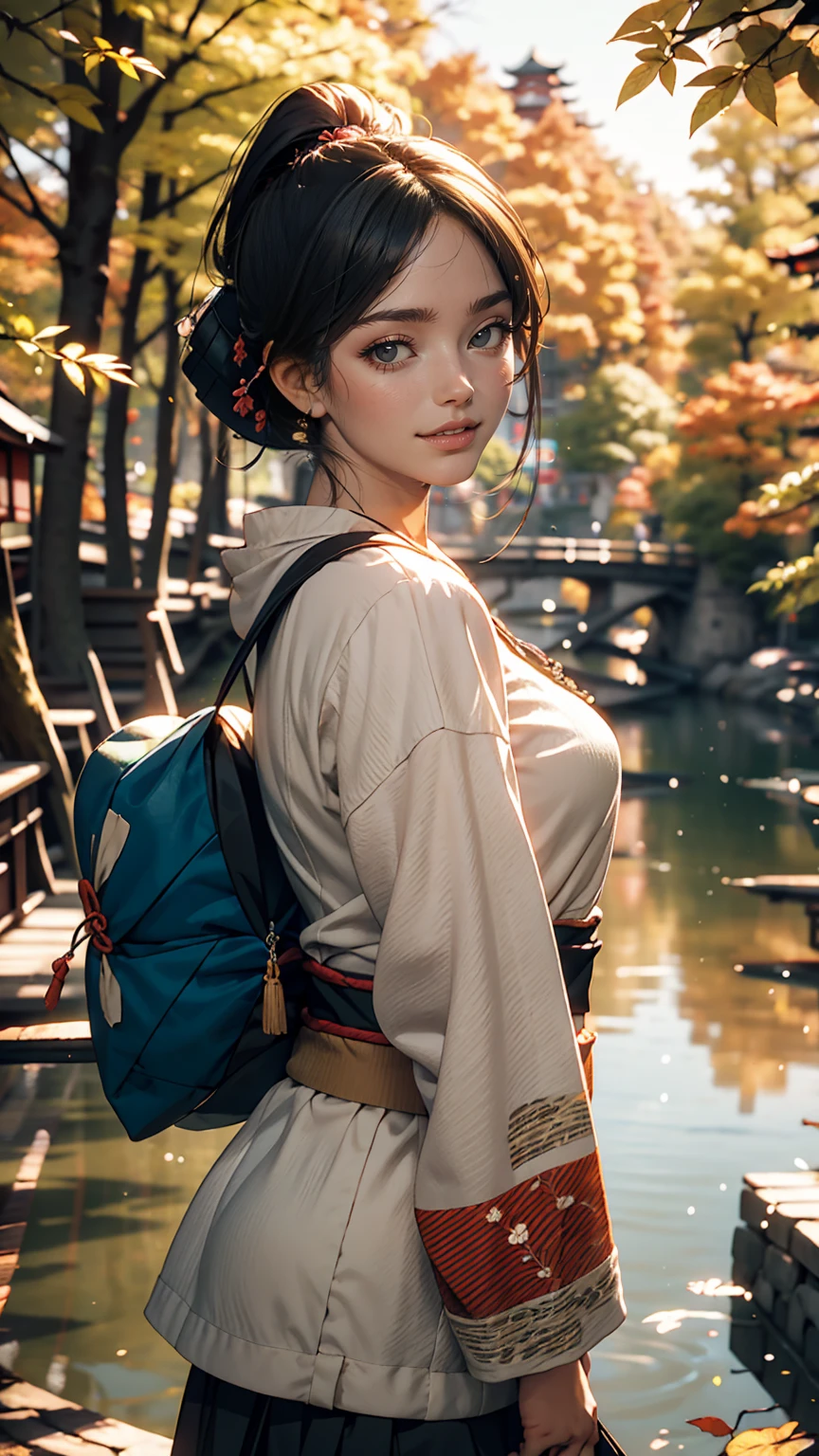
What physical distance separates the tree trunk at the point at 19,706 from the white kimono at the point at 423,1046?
21.1 feet

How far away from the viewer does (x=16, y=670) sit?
25.8 ft

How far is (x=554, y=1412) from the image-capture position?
1.59 metres

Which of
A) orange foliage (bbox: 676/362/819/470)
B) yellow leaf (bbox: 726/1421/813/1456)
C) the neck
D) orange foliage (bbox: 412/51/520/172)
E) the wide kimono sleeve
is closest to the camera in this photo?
the wide kimono sleeve

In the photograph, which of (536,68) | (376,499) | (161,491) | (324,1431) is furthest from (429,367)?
(536,68)

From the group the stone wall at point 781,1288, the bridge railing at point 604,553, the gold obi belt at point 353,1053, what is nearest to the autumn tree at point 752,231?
the bridge railing at point 604,553

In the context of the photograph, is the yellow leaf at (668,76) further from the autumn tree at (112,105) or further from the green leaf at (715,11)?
the autumn tree at (112,105)

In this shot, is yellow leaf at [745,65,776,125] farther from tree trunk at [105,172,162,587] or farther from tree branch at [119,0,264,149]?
tree trunk at [105,172,162,587]

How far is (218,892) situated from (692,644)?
3240 centimetres

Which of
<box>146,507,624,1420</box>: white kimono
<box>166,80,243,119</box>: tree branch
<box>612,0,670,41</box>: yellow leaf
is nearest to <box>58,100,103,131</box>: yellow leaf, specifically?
<box>612,0,670,41</box>: yellow leaf

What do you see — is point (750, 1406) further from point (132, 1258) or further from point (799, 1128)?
point (799, 1128)

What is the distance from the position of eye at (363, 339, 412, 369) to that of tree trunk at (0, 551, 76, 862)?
20.6ft

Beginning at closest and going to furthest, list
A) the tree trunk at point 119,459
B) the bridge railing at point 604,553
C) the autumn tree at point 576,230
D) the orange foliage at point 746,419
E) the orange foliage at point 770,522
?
the tree trunk at point 119,459
the orange foliage at point 770,522
the orange foliage at point 746,419
the autumn tree at point 576,230
the bridge railing at point 604,553

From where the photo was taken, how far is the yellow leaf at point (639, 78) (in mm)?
2406

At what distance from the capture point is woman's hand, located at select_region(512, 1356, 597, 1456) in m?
1.59
